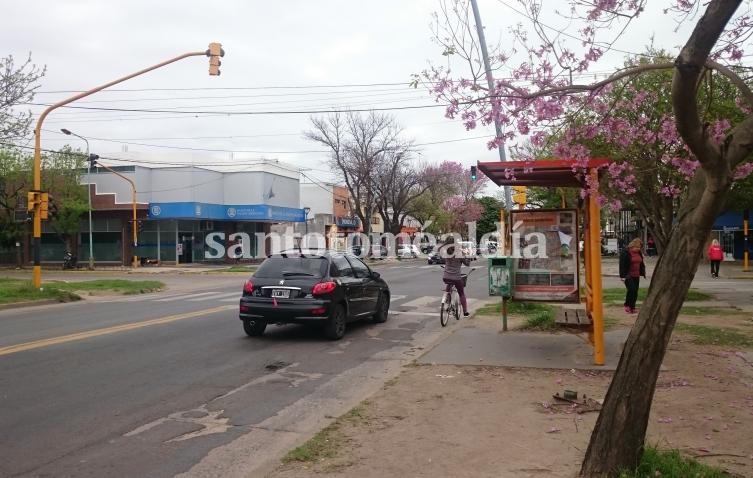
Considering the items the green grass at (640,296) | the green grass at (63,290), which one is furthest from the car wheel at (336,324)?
the green grass at (63,290)

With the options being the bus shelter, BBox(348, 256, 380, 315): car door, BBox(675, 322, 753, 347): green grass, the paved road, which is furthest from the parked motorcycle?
BBox(675, 322, 753, 347): green grass

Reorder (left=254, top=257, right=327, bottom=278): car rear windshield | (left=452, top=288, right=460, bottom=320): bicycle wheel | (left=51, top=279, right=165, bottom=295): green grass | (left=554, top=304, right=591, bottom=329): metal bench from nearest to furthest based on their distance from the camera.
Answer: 1. (left=554, top=304, right=591, bottom=329): metal bench
2. (left=254, top=257, right=327, bottom=278): car rear windshield
3. (left=452, top=288, right=460, bottom=320): bicycle wheel
4. (left=51, top=279, right=165, bottom=295): green grass

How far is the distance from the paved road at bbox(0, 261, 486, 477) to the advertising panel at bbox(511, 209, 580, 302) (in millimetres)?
1936

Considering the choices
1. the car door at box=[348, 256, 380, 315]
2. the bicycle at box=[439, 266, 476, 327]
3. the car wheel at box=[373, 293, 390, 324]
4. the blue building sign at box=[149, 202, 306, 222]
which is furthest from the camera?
the blue building sign at box=[149, 202, 306, 222]

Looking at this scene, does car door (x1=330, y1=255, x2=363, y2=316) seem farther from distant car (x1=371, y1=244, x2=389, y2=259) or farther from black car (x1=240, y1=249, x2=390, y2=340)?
distant car (x1=371, y1=244, x2=389, y2=259)

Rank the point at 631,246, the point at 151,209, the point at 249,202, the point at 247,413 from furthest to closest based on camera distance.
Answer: the point at 249,202 → the point at 151,209 → the point at 631,246 → the point at 247,413

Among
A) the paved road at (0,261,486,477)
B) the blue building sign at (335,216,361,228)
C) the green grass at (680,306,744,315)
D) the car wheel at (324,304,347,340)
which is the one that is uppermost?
the blue building sign at (335,216,361,228)

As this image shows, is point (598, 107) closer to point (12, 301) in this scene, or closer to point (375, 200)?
point (12, 301)

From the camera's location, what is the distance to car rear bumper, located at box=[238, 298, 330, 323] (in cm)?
1068

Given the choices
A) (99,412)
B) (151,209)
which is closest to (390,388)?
(99,412)

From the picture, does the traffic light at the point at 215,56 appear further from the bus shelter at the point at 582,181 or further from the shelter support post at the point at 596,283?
the shelter support post at the point at 596,283

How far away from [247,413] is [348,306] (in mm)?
5179

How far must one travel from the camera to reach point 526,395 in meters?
6.84

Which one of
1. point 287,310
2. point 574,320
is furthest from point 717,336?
point 287,310
